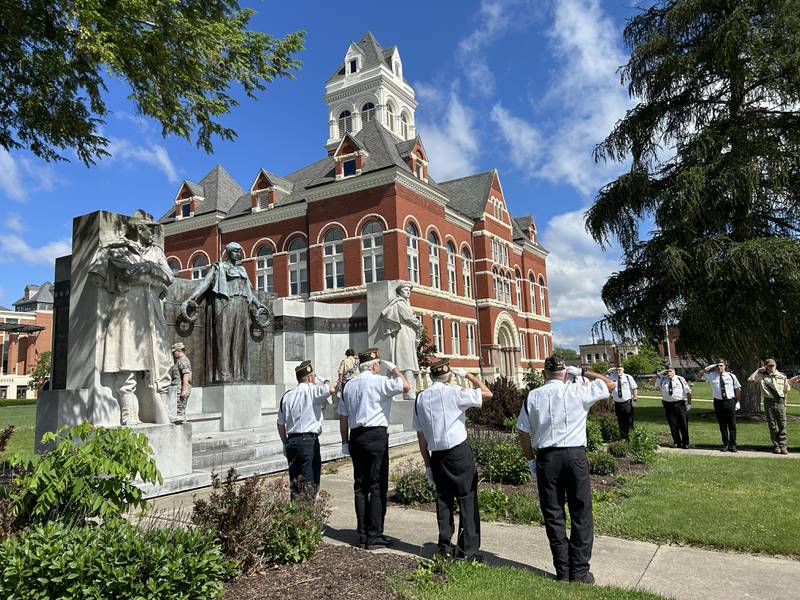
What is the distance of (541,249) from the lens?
55.1m

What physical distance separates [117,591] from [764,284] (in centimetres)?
2067

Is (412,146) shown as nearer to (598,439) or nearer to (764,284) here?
(764,284)

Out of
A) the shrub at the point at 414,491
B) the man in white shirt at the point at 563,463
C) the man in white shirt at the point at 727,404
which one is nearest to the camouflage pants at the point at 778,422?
the man in white shirt at the point at 727,404

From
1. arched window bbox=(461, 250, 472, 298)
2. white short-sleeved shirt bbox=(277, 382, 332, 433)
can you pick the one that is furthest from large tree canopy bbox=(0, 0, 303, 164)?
arched window bbox=(461, 250, 472, 298)

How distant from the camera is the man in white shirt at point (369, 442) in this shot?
17.3ft

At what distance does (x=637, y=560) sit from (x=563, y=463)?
1.32 m

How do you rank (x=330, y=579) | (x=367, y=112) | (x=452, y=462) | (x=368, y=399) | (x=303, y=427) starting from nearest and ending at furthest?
1. (x=330, y=579)
2. (x=452, y=462)
3. (x=368, y=399)
4. (x=303, y=427)
5. (x=367, y=112)

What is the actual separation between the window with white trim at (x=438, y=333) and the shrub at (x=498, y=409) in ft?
65.5

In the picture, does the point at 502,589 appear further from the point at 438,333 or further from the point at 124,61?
the point at 438,333

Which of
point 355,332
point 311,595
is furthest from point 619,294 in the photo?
point 311,595

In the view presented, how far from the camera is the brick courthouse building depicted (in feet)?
113

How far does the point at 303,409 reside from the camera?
612 cm

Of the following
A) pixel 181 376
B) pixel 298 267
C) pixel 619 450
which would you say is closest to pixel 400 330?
pixel 619 450

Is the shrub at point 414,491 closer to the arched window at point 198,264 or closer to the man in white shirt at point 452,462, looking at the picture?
the man in white shirt at point 452,462
